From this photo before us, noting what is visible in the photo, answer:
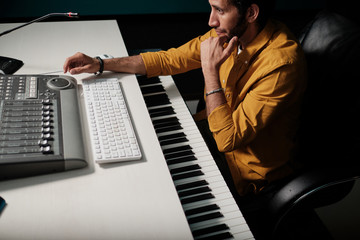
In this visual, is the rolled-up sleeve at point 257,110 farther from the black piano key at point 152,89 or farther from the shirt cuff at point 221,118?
the black piano key at point 152,89

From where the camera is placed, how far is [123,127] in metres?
1.08

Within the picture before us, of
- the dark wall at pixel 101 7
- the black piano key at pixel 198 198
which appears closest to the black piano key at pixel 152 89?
the black piano key at pixel 198 198

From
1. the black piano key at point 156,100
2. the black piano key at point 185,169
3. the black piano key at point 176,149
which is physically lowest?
the black piano key at point 185,169

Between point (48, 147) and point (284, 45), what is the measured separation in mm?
884

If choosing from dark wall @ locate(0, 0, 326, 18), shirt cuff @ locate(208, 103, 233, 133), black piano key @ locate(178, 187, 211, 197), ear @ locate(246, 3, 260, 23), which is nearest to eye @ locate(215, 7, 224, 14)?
ear @ locate(246, 3, 260, 23)

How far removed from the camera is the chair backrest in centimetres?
107

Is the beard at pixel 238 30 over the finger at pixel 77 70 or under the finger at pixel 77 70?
under

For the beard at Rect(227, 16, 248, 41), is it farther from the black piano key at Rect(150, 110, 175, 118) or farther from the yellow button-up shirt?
the black piano key at Rect(150, 110, 175, 118)

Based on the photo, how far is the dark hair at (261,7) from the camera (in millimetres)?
1229

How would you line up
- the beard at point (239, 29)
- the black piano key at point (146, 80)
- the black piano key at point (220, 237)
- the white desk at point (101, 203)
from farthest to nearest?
the black piano key at point (146, 80) < the beard at point (239, 29) < the black piano key at point (220, 237) < the white desk at point (101, 203)

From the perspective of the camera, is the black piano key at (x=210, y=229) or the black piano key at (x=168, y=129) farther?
the black piano key at (x=168, y=129)

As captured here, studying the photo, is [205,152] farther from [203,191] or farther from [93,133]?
[93,133]

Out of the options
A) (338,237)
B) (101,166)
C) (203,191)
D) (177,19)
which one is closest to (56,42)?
(101,166)

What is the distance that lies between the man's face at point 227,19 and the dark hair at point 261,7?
2 centimetres
